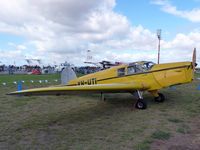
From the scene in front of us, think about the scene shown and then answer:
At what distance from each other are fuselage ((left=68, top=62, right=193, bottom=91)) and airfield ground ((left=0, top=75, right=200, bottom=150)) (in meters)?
0.97

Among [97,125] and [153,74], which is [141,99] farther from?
[97,125]

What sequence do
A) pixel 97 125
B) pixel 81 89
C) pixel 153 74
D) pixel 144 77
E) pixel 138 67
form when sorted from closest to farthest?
pixel 97 125
pixel 81 89
pixel 153 74
pixel 144 77
pixel 138 67

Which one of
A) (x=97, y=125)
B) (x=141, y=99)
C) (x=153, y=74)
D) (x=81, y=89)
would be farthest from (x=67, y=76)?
(x=97, y=125)

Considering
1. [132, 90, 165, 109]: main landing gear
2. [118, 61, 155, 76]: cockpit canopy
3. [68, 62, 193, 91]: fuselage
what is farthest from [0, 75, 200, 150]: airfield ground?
[118, 61, 155, 76]: cockpit canopy

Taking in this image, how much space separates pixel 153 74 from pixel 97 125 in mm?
4551

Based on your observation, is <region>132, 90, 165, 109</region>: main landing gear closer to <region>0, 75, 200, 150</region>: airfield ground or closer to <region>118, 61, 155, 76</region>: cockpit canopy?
<region>0, 75, 200, 150</region>: airfield ground

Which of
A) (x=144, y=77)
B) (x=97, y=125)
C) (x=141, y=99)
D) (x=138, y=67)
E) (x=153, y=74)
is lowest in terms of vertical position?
(x=97, y=125)

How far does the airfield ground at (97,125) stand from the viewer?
606 centimetres

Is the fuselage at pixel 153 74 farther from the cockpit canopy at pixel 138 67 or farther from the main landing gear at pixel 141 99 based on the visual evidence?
the main landing gear at pixel 141 99

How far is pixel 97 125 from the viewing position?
7684mm

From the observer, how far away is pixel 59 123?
7836mm

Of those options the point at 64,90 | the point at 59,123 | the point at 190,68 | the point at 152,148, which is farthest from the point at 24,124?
the point at 190,68

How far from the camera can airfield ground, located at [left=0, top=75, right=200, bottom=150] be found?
19.9ft

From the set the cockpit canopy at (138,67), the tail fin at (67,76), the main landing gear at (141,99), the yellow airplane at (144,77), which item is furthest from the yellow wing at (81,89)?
the tail fin at (67,76)
